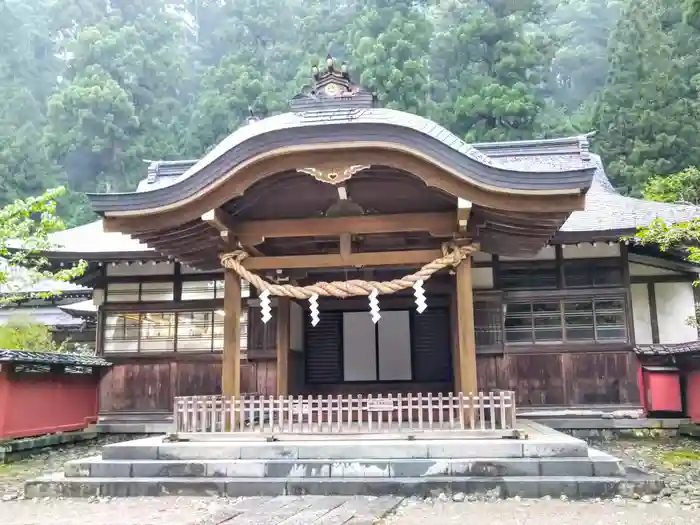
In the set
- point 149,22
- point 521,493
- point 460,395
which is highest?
point 149,22

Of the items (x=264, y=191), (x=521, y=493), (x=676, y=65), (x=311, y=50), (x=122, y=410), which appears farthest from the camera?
(x=311, y=50)

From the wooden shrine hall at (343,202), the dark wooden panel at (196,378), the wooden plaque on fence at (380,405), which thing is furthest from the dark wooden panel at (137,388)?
the wooden plaque on fence at (380,405)

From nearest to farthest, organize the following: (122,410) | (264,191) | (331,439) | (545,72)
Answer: (331,439), (264,191), (122,410), (545,72)

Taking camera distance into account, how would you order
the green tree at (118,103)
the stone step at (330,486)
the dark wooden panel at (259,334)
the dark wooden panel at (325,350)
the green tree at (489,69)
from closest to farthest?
the stone step at (330,486)
the dark wooden panel at (259,334)
the dark wooden panel at (325,350)
the green tree at (489,69)
the green tree at (118,103)

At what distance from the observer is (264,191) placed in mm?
8586

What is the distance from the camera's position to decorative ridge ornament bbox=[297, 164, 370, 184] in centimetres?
798

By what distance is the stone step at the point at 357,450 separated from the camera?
693cm

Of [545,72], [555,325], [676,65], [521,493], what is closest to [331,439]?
[521,493]

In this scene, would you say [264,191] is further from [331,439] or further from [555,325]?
[555,325]

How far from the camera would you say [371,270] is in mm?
11344

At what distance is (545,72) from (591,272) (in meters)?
25.7

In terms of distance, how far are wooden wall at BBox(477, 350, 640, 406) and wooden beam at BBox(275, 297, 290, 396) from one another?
3460mm

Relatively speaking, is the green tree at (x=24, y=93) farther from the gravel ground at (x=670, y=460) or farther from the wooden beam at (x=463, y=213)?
the gravel ground at (x=670, y=460)

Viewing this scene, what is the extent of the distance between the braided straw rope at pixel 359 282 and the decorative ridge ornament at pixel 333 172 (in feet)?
4.78
